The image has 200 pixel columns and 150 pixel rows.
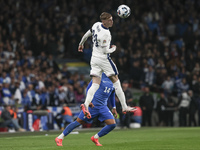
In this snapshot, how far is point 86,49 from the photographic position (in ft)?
94.3

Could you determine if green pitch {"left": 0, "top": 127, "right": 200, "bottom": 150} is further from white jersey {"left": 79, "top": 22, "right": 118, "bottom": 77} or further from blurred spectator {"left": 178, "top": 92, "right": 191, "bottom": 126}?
blurred spectator {"left": 178, "top": 92, "right": 191, "bottom": 126}

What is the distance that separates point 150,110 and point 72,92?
162 inches

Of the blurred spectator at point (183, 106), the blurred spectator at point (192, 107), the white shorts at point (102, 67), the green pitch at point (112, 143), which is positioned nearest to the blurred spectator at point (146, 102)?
the blurred spectator at point (183, 106)

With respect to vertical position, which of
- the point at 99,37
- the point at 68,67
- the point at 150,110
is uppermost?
the point at 99,37

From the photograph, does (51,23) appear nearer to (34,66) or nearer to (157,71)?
(34,66)

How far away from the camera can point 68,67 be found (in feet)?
94.4

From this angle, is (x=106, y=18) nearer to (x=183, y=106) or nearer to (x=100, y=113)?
(x=100, y=113)

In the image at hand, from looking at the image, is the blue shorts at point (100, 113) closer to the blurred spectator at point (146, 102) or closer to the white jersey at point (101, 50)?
the white jersey at point (101, 50)

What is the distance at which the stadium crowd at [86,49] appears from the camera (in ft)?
77.3

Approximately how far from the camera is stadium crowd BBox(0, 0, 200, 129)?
23.6m

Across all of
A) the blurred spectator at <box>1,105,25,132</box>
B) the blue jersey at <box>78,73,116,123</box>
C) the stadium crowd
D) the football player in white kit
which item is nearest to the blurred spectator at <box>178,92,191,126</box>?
the stadium crowd

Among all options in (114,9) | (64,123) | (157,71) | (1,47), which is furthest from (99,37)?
(114,9)

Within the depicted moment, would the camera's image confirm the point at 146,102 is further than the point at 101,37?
Yes

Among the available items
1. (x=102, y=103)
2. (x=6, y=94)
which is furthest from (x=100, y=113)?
(x=6, y=94)
